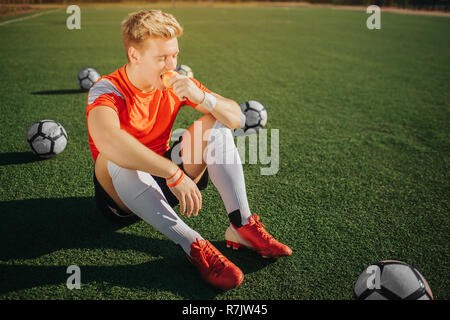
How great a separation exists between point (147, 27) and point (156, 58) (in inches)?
6.4

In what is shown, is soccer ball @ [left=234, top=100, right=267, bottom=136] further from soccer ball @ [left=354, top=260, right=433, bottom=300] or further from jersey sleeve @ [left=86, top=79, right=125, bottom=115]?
soccer ball @ [left=354, top=260, right=433, bottom=300]

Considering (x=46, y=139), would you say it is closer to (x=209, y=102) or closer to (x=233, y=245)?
(x=209, y=102)

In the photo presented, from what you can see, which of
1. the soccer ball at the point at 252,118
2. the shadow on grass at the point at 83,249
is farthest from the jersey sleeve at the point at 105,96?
the soccer ball at the point at 252,118

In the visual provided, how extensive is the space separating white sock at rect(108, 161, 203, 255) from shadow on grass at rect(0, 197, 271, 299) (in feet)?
0.72

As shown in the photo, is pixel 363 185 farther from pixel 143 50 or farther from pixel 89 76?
pixel 89 76

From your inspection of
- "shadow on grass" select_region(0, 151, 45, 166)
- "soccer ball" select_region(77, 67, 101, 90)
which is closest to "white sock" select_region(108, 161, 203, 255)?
"shadow on grass" select_region(0, 151, 45, 166)

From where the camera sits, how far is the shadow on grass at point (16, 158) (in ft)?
9.71

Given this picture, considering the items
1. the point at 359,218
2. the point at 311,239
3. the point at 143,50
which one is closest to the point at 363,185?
the point at 359,218

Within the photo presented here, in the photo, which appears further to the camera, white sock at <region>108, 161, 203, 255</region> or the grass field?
the grass field

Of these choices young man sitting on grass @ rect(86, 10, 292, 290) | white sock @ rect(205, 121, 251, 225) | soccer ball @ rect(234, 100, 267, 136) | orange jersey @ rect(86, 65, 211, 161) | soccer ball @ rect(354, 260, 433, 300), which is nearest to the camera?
soccer ball @ rect(354, 260, 433, 300)

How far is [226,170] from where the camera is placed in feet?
6.17

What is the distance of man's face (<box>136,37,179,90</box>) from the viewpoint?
1752mm

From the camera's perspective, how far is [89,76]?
5.04 meters
